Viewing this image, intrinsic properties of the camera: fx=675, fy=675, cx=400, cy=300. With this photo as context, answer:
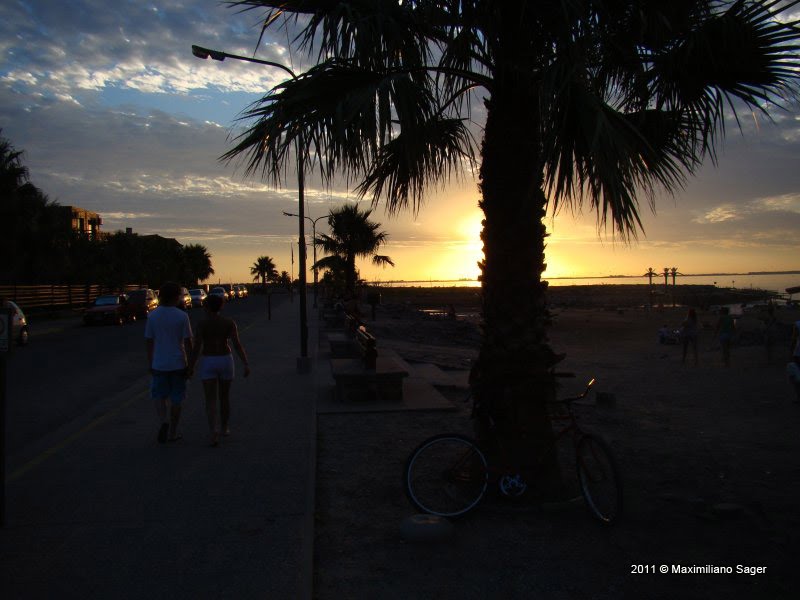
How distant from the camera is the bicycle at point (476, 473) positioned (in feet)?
16.0

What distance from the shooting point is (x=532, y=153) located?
17.5ft

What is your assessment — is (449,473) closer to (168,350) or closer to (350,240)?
(168,350)

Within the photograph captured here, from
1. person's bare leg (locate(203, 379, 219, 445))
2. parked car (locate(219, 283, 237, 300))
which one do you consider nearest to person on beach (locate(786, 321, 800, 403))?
person's bare leg (locate(203, 379, 219, 445))

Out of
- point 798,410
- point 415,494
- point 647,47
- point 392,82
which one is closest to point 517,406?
point 415,494

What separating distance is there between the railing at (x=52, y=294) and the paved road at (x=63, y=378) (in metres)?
12.9

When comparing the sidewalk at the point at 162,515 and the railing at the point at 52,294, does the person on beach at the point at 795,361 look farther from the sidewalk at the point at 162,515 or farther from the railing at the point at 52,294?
the railing at the point at 52,294

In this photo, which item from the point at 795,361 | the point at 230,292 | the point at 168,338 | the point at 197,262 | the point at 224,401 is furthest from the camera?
the point at 197,262

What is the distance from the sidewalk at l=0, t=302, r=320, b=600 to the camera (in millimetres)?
3820

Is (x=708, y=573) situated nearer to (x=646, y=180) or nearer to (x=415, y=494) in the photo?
(x=415, y=494)

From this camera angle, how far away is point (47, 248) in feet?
119

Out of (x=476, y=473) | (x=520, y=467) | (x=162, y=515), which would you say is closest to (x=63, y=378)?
(x=162, y=515)

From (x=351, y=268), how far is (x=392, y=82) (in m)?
29.6

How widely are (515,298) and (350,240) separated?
29950mm

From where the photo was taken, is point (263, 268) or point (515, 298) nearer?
point (515, 298)
